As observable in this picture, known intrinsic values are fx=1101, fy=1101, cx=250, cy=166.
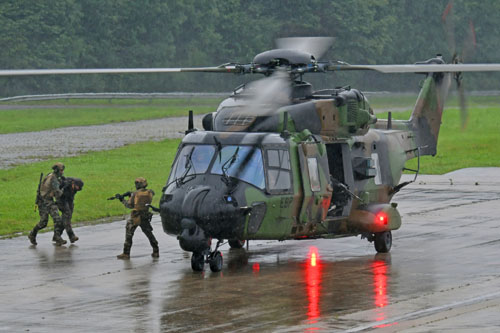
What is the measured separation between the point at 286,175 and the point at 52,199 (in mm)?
5781

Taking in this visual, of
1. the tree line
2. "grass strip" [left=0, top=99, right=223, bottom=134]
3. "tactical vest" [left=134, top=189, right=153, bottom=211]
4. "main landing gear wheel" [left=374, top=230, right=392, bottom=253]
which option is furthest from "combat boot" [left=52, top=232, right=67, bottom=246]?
the tree line

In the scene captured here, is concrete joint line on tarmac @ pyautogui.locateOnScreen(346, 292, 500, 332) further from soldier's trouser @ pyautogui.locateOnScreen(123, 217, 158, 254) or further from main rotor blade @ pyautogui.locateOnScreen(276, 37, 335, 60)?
soldier's trouser @ pyautogui.locateOnScreen(123, 217, 158, 254)

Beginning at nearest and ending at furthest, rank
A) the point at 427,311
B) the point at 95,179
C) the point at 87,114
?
the point at 427,311 → the point at 95,179 → the point at 87,114

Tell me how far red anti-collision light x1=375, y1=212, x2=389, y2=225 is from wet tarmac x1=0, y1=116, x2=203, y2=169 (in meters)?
19.2

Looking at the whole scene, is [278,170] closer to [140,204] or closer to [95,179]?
[140,204]

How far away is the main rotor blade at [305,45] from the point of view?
2091 cm

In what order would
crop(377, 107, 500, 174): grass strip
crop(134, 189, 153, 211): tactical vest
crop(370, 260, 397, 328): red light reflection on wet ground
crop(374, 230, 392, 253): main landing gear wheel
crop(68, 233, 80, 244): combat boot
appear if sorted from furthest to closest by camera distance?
crop(377, 107, 500, 174): grass strip → crop(68, 233, 80, 244): combat boot → crop(374, 230, 392, 253): main landing gear wheel → crop(134, 189, 153, 211): tactical vest → crop(370, 260, 397, 328): red light reflection on wet ground

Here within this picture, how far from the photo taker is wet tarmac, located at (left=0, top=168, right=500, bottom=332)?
15234 millimetres

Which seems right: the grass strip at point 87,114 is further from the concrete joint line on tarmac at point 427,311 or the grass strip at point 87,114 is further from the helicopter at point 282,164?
the concrete joint line on tarmac at point 427,311

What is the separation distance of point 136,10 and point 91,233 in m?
50.8

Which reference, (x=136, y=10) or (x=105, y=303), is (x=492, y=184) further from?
(x=136, y=10)

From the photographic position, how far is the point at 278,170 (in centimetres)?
1939

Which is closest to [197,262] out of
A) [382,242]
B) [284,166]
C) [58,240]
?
[284,166]

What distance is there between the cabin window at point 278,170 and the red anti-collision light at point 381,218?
239 centimetres
